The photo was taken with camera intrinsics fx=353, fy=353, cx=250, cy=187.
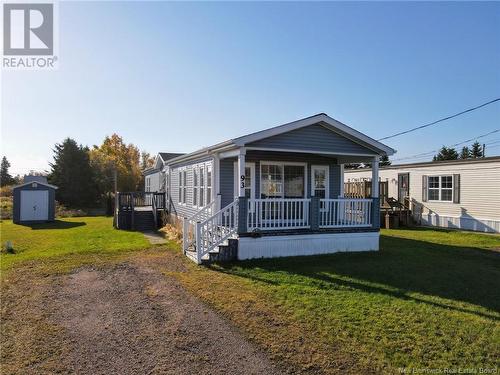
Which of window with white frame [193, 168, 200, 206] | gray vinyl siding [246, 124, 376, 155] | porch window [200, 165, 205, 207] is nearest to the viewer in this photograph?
gray vinyl siding [246, 124, 376, 155]

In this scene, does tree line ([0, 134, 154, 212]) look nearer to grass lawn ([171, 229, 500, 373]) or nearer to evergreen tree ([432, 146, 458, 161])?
grass lawn ([171, 229, 500, 373])

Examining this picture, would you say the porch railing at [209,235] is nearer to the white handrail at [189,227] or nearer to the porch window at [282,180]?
the white handrail at [189,227]

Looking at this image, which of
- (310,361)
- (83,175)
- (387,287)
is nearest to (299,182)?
(387,287)

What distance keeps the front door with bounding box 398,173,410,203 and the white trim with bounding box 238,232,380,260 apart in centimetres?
1040

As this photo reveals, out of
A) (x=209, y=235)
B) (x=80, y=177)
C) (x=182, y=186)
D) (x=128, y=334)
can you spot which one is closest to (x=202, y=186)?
(x=182, y=186)

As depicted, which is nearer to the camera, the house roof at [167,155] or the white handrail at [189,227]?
the white handrail at [189,227]

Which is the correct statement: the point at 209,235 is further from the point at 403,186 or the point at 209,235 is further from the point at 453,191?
the point at 403,186

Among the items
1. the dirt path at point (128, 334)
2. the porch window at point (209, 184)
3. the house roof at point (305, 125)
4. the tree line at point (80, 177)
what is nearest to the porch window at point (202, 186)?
the porch window at point (209, 184)

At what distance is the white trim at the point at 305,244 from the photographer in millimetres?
9664

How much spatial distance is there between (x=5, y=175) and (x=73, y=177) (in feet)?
95.1

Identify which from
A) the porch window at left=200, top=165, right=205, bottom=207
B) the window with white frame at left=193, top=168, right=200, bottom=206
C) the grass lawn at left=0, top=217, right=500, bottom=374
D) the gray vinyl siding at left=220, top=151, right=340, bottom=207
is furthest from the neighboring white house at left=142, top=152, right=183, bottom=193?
the grass lawn at left=0, top=217, right=500, bottom=374

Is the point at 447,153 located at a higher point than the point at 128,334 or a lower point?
higher

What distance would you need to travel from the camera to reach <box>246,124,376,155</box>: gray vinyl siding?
10.1 meters

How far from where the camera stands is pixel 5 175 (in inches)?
2064
